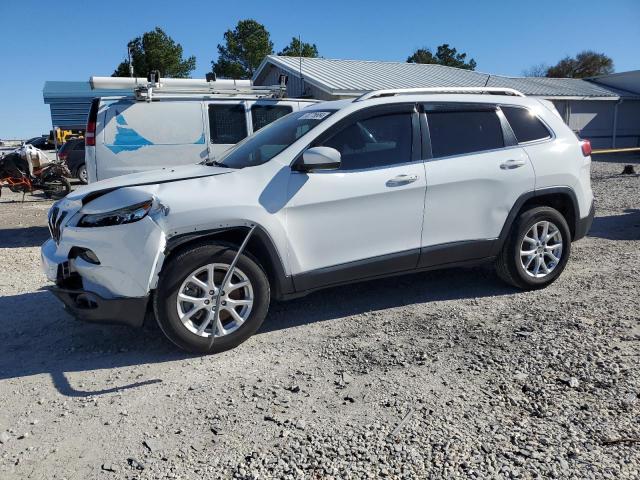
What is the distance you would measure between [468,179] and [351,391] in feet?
7.34

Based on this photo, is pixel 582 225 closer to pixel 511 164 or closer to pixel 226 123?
pixel 511 164

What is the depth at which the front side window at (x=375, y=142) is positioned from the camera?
14.0ft

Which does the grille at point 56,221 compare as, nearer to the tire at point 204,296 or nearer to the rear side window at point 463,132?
the tire at point 204,296

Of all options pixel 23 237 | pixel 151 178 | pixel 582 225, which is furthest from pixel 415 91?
pixel 23 237

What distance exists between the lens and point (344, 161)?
4.25 metres

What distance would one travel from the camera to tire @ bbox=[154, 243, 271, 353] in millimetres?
3688

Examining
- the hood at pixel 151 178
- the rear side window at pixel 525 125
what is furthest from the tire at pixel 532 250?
the hood at pixel 151 178

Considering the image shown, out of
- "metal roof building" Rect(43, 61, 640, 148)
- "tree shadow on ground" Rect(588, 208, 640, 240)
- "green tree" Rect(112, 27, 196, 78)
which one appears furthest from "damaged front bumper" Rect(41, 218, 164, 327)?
"green tree" Rect(112, 27, 196, 78)

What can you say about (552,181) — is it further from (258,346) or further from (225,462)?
(225,462)

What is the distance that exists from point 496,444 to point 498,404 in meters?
0.41

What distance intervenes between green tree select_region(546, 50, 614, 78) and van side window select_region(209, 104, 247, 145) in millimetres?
57907

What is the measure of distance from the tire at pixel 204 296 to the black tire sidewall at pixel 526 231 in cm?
235

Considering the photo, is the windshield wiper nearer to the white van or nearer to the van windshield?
the van windshield

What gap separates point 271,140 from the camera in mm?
4543
